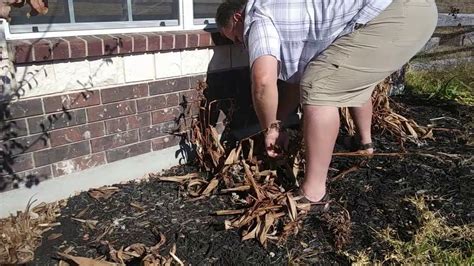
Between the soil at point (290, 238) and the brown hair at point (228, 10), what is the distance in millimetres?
995

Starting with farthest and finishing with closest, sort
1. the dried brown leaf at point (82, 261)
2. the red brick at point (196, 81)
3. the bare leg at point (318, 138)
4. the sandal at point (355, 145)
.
Answer: the sandal at point (355, 145) < the red brick at point (196, 81) < the bare leg at point (318, 138) < the dried brown leaf at point (82, 261)

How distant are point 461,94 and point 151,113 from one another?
10.4 ft

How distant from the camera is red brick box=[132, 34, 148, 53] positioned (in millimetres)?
2748

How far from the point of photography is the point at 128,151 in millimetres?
3010

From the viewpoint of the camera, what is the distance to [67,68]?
8.45 ft

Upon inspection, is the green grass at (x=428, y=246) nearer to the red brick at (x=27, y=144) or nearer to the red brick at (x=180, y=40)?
the red brick at (x=180, y=40)

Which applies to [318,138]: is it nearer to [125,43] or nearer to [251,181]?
[251,181]

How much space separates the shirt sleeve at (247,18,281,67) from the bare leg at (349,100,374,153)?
88 centimetres

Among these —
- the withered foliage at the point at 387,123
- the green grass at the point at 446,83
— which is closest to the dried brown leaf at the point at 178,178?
the withered foliage at the point at 387,123

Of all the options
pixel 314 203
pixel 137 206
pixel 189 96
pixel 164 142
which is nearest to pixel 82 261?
pixel 137 206

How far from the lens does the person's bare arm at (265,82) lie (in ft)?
8.12

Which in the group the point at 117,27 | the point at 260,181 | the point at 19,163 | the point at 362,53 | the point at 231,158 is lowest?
the point at 260,181

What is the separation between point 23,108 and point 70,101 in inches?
10.0

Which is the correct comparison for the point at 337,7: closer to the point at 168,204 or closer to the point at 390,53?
the point at 390,53
